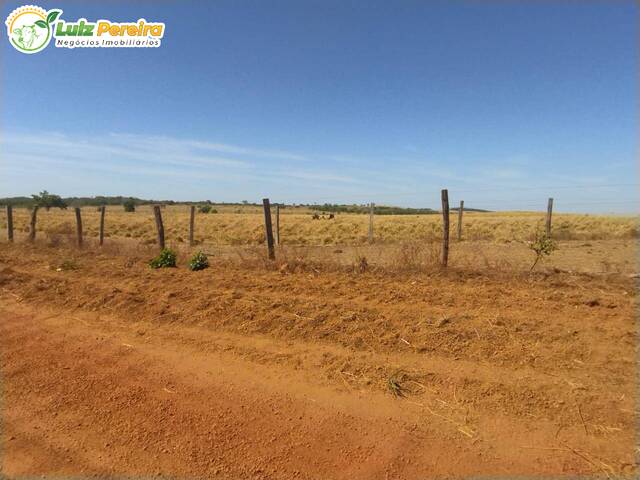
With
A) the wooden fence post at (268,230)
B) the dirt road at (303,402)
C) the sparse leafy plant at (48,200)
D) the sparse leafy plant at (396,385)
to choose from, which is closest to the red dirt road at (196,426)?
the dirt road at (303,402)

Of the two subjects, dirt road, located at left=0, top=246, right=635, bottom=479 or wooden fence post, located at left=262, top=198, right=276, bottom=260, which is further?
wooden fence post, located at left=262, top=198, right=276, bottom=260

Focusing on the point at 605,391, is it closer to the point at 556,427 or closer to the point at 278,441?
the point at 556,427

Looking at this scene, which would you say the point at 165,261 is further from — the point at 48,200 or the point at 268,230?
the point at 48,200

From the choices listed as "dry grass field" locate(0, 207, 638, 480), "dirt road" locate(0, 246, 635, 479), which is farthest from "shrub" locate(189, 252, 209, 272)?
"dirt road" locate(0, 246, 635, 479)

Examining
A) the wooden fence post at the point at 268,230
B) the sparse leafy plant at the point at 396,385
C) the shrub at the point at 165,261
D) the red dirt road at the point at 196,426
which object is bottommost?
the red dirt road at the point at 196,426

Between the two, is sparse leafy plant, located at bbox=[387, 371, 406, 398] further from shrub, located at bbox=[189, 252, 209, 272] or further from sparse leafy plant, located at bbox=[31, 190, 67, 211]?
sparse leafy plant, located at bbox=[31, 190, 67, 211]

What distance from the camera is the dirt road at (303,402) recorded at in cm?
263

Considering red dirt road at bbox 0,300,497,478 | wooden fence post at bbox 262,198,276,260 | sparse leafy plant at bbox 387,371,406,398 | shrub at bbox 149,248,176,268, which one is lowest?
red dirt road at bbox 0,300,497,478

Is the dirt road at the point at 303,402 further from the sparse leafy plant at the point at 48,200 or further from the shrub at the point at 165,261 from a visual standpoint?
the sparse leafy plant at the point at 48,200

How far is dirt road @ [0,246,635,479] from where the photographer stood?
263 centimetres

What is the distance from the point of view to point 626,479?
2434 millimetres

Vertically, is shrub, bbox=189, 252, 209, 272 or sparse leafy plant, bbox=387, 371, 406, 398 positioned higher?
shrub, bbox=189, 252, 209, 272

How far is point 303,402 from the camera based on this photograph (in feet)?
10.9

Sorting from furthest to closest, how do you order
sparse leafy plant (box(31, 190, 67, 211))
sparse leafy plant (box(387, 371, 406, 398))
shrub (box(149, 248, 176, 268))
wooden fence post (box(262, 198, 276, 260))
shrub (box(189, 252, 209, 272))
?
sparse leafy plant (box(31, 190, 67, 211)), wooden fence post (box(262, 198, 276, 260)), shrub (box(149, 248, 176, 268)), shrub (box(189, 252, 209, 272)), sparse leafy plant (box(387, 371, 406, 398))
